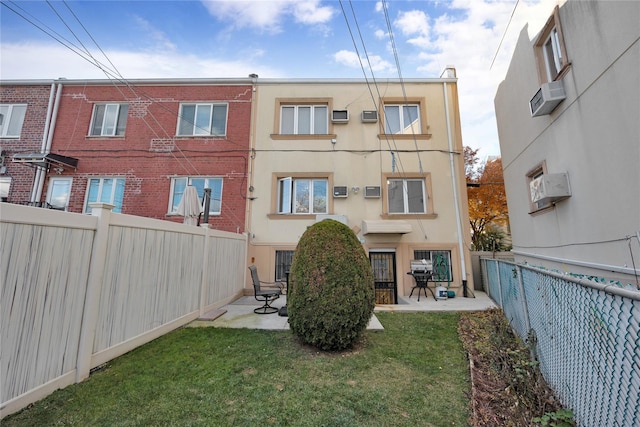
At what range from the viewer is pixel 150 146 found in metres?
10.3

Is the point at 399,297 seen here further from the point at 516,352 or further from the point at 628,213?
the point at 628,213

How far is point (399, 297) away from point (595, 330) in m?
7.18

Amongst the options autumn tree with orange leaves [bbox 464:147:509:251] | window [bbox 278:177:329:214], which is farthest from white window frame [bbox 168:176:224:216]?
autumn tree with orange leaves [bbox 464:147:509:251]

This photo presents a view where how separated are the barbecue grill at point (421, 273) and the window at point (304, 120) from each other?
616cm

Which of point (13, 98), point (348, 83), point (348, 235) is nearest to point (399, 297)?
point (348, 235)

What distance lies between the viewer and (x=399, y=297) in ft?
30.0

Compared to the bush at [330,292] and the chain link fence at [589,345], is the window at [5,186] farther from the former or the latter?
the chain link fence at [589,345]

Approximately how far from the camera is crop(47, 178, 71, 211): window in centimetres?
991

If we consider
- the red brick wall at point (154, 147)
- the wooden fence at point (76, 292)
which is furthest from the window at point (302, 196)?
the wooden fence at point (76, 292)

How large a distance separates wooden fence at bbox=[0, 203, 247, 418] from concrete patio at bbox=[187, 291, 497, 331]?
814 millimetres

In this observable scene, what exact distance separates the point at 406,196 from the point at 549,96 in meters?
5.11

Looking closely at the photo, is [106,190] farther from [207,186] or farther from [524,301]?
[524,301]

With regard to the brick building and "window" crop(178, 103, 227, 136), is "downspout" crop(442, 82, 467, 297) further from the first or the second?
"window" crop(178, 103, 227, 136)

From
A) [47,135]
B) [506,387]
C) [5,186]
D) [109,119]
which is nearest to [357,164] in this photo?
[506,387]
